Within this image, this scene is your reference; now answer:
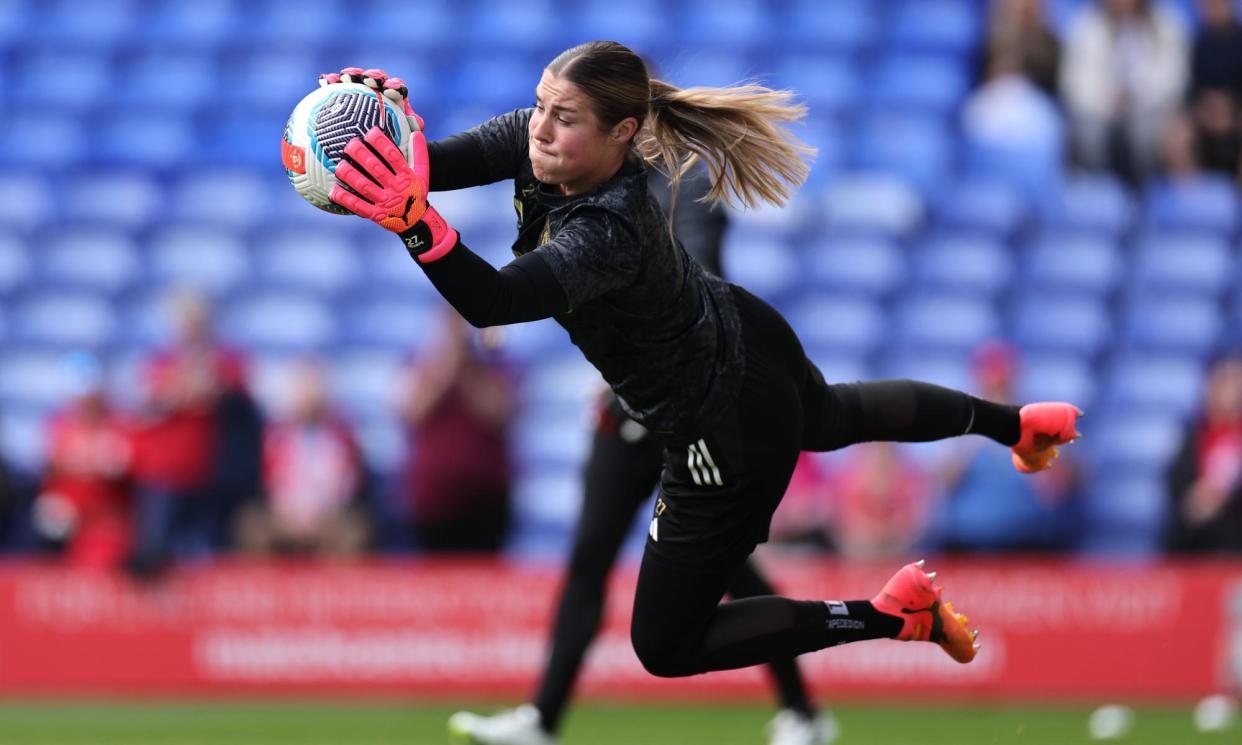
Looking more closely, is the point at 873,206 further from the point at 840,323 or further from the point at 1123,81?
the point at 1123,81

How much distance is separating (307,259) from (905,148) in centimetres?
419

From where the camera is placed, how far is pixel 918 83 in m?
13.0

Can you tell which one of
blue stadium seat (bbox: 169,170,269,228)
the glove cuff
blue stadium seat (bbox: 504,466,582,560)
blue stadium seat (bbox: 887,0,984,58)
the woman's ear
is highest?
blue stadium seat (bbox: 887,0,984,58)

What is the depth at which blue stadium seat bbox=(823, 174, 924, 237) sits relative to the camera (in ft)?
39.5

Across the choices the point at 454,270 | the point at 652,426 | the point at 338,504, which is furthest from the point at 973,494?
the point at 454,270

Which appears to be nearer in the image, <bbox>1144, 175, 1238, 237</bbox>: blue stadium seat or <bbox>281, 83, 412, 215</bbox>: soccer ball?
<bbox>281, 83, 412, 215</bbox>: soccer ball

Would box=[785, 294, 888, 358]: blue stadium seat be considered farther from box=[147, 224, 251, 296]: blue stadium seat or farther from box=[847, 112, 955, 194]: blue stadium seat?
box=[147, 224, 251, 296]: blue stadium seat

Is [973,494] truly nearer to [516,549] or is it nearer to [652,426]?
[516,549]

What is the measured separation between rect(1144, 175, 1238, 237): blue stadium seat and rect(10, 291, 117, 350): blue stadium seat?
7.02 metres

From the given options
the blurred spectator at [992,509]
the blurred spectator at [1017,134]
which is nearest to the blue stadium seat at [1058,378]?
the blurred spectator at [992,509]

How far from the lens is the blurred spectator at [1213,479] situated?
9.77 m

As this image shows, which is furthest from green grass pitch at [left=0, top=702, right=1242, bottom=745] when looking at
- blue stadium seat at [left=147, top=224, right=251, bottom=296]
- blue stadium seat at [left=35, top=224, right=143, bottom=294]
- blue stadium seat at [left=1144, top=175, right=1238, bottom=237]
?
blue stadium seat at [left=1144, top=175, right=1238, bottom=237]

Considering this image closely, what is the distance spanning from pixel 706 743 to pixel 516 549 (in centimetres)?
325

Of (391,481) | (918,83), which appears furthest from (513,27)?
(391,481)
